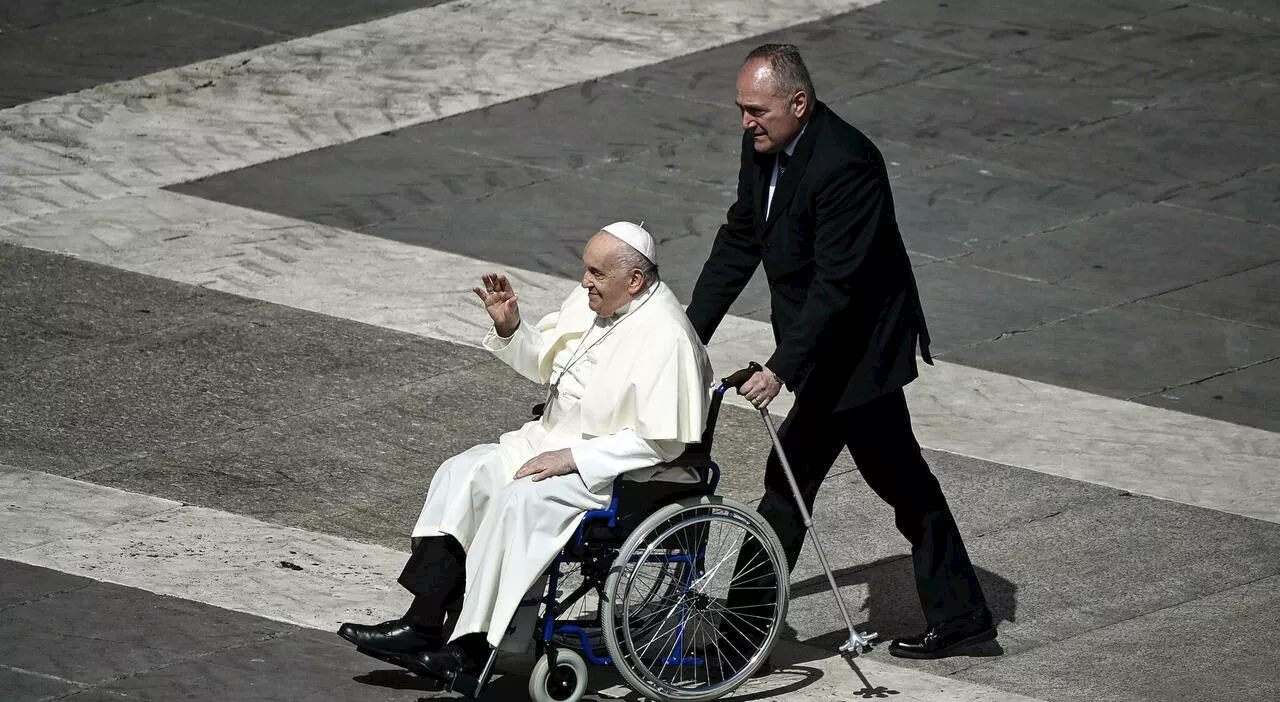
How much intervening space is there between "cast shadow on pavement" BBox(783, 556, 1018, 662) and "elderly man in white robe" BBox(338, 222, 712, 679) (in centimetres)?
116

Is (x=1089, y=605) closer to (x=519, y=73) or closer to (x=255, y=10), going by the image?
(x=519, y=73)

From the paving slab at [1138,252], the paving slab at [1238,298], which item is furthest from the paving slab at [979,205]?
the paving slab at [1238,298]

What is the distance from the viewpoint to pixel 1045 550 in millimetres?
6902

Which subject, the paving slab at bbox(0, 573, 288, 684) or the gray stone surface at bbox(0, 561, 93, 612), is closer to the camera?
the paving slab at bbox(0, 573, 288, 684)

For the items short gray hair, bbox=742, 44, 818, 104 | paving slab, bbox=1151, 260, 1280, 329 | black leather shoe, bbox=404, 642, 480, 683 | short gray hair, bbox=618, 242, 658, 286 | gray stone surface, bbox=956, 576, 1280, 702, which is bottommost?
gray stone surface, bbox=956, 576, 1280, 702

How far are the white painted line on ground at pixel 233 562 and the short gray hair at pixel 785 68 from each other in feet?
6.00

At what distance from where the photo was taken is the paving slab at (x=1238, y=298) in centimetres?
950

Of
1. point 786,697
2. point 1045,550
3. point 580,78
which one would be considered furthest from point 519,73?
point 786,697

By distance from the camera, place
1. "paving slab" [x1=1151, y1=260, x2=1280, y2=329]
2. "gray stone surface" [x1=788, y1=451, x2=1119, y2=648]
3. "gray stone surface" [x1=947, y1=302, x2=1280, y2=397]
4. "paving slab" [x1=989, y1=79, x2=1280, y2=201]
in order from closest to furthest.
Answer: "gray stone surface" [x1=788, y1=451, x2=1119, y2=648] → "gray stone surface" [x1=947, y1=302, x2=1280, y2=397] → "paving slab" [x1=1151, y1=260, x2=1280, y2=329] → "paving slab" [x1=989, y1=79, x2=1280, y2=201]

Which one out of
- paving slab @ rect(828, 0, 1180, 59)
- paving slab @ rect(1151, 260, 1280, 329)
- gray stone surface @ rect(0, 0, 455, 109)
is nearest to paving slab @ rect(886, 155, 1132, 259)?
paving slab @ rect(1151, 260, 1280, 329)

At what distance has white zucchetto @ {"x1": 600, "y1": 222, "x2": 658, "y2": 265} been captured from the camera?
18.8 ft

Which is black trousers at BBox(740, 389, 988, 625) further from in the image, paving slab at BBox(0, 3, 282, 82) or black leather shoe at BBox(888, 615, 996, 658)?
paving slab at BBox(0, 3, 282, 82)

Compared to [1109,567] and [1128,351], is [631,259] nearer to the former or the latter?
[1109,567]

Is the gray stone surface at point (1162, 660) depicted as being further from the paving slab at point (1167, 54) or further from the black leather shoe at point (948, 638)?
the paving slab at point (1167, 54)
